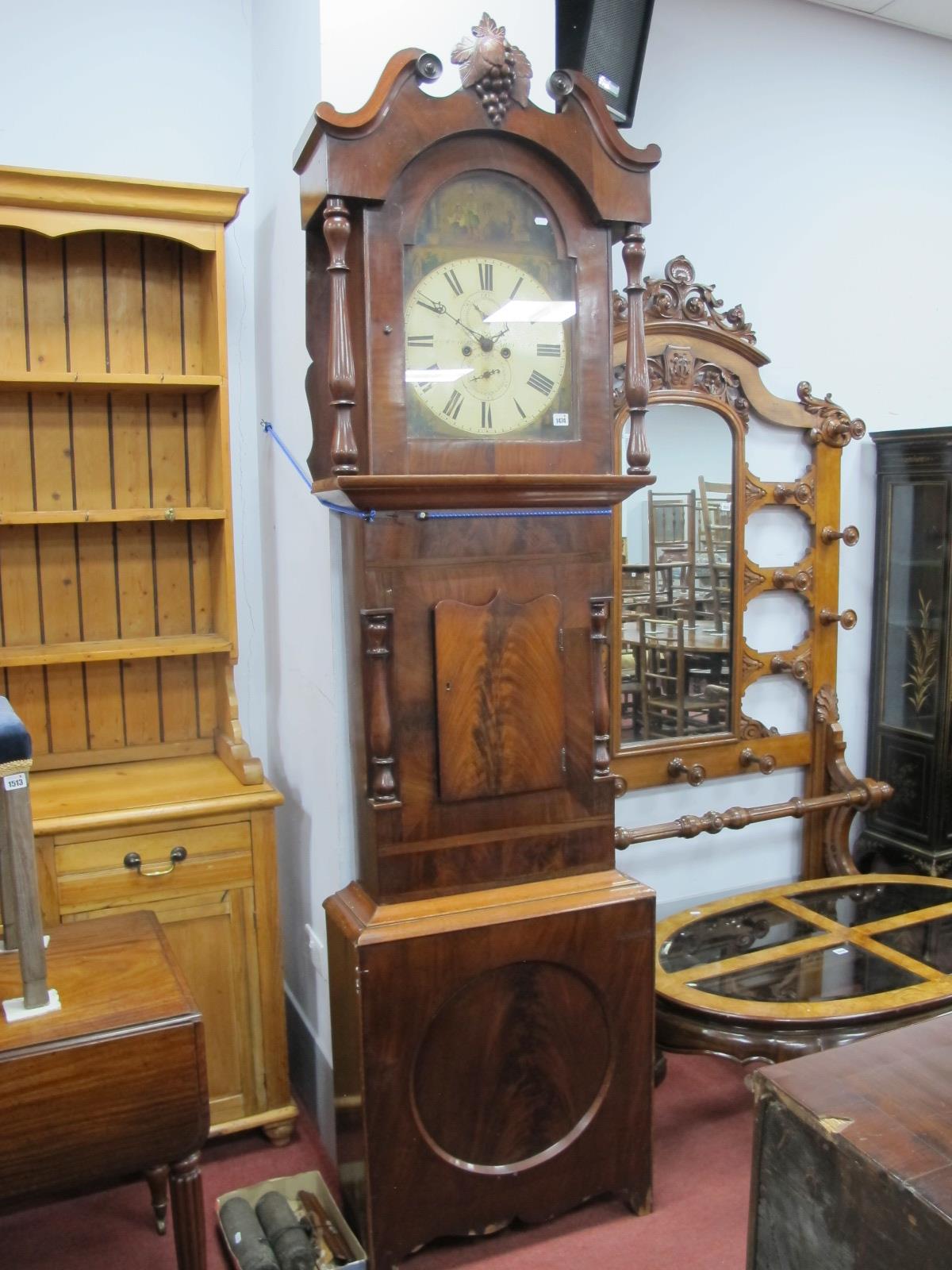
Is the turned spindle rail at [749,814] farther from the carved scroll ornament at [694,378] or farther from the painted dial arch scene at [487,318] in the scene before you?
the painted dial arch scene at [487,318]

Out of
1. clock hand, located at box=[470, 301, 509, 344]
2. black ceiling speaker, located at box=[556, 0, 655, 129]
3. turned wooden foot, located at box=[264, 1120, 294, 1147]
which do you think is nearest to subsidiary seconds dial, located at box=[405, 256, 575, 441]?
clock hand, located at box=[470, 301, 509, 344]

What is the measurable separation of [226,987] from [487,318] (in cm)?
159

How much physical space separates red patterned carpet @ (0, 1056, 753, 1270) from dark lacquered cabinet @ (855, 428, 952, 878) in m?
1.23

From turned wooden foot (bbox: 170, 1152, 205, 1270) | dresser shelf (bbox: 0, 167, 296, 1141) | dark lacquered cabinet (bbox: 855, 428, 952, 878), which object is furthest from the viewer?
dark lacquered cabinet (bbox: 855, 428, 952, 878)

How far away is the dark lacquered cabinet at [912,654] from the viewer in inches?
128

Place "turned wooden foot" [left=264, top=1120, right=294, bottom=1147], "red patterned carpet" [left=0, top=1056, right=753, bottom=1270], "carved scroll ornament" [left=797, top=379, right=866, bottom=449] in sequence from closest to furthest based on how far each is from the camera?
1. "red patterned carpet" [left=0, top=1056, right=753, bottom=1270]
2. "turned wooden foot" [left=264, top=1120, right=294, bottom=1147]
3. "carved scroll ornament" [left=797, top=379, right=866, bottom=449]

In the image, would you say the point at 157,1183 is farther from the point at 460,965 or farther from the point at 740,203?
the point at 740,203

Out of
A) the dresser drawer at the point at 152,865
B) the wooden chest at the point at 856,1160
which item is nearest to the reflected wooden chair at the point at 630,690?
the dresser drawer at the point at 152,865

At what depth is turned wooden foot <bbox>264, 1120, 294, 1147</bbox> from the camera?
2.44 meters

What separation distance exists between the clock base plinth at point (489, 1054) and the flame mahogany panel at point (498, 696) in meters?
0.24

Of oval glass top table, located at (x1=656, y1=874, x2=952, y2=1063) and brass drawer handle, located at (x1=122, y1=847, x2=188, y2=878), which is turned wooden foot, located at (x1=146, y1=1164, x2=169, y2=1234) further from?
oval glass top table, located at (x1=656, y1=874, x2=952, y2=1063)

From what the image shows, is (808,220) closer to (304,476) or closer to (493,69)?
(493,69)

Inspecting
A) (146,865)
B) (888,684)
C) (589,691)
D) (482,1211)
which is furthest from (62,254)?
(888,684)

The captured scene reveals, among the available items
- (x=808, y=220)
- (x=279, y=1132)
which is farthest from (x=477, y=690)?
(x=808, y=220)
